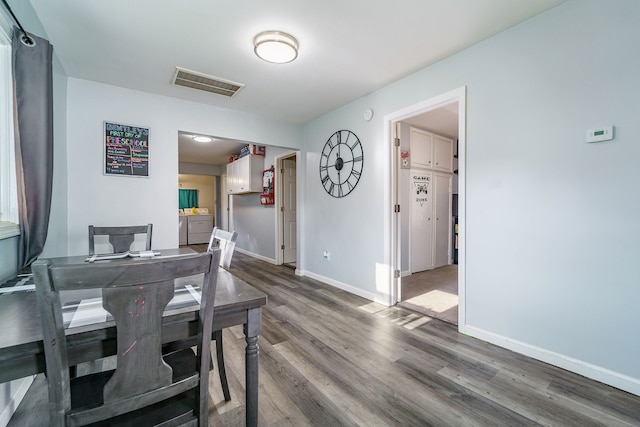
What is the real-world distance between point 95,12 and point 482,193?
123 inches

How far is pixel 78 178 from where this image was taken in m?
2.73

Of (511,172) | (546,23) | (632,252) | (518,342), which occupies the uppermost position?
(546,23)

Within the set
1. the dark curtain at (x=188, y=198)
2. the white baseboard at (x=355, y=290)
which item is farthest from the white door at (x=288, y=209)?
the dark curtain at (x=188, y=198)

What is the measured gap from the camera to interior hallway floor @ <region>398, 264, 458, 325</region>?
2.84m

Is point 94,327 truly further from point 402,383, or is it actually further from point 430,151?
point 430,151

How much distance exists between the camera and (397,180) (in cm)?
311

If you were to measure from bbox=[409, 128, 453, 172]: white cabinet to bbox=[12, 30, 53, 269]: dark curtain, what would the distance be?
4.19 metres

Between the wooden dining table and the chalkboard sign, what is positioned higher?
the chalkboard sign

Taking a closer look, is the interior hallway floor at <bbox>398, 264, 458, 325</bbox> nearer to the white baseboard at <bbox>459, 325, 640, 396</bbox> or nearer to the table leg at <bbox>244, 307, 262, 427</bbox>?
the white baseboard at <bbox>459, 325, 640, 396</bbox>

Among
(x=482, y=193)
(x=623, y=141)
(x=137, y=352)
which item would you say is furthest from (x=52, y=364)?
(x=623, y=141)

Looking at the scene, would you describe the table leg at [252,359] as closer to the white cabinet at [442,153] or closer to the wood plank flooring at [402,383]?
the wood plank flooring at [402,383]

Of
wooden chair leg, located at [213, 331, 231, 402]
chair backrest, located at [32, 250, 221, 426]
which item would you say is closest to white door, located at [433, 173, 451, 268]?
wooden chair leg, located at [213, 331, 231, 402]

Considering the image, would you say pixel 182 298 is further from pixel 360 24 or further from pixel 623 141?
pixel 623 141

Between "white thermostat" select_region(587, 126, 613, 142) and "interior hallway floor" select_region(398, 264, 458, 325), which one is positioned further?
"interior hallway floor" select_region(398, 264, 458, 325)
